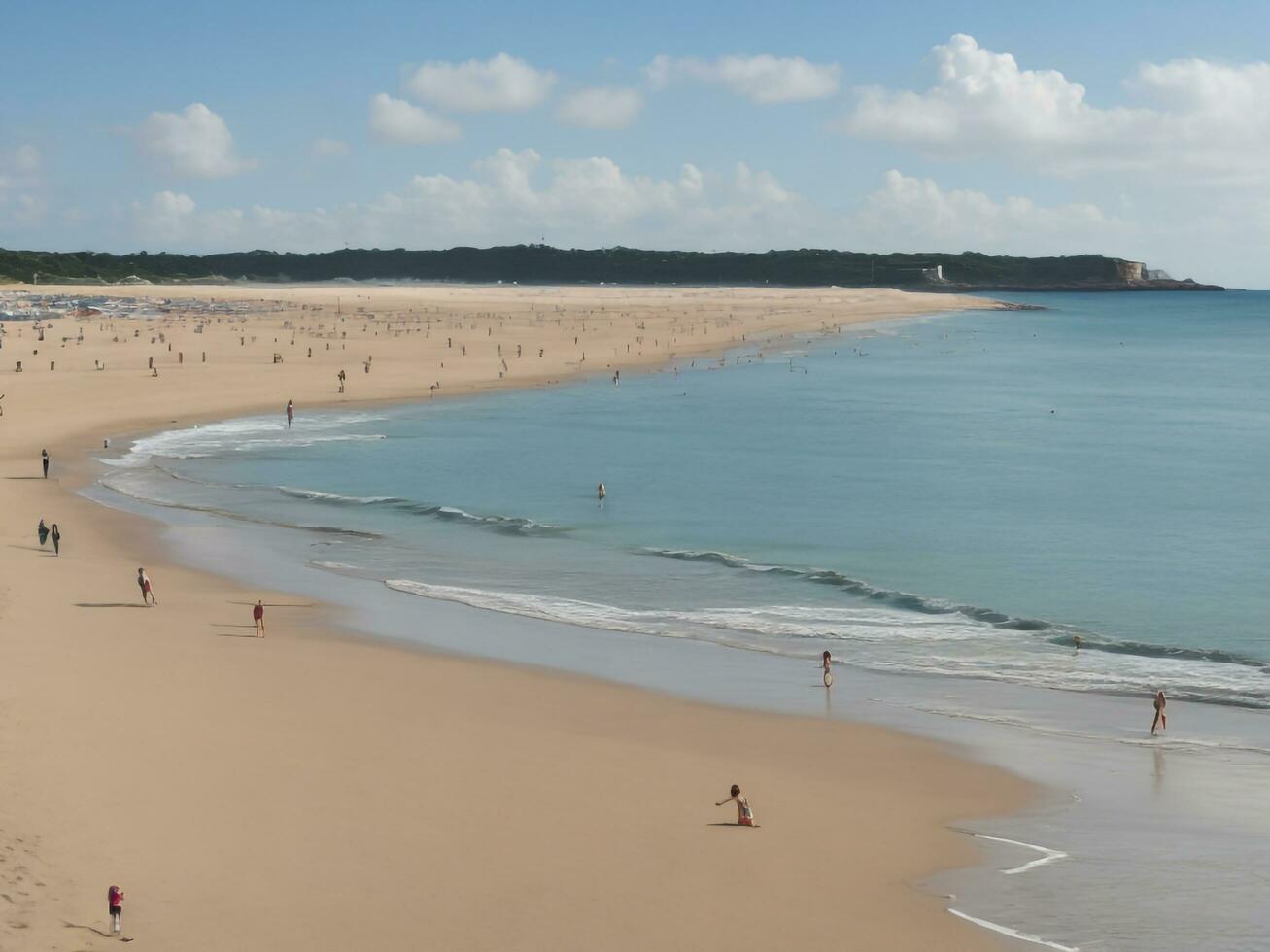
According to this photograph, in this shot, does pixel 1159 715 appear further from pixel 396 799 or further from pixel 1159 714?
pixel 396 799

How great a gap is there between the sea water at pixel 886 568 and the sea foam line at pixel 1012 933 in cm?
9

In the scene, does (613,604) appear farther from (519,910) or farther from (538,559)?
(519,910)

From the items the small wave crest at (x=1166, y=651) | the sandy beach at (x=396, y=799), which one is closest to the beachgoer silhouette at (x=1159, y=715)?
the sandy beach at (x=396, y=799)

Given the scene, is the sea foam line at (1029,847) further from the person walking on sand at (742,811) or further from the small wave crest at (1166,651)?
the small wave crest at (1166,651)

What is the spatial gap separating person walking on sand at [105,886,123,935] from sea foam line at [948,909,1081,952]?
33.0 ft

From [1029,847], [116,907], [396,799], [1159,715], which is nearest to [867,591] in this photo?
[1159,715]

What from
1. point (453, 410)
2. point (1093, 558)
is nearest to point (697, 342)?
point (453, 410)

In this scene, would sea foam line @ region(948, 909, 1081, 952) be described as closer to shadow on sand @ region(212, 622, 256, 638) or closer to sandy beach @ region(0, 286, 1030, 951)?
sandy beach @ region(0, 286, 1030, 951)

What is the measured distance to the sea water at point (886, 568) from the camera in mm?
19219

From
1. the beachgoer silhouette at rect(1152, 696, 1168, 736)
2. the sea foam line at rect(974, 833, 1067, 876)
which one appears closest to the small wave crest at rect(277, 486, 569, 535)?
the beachgoer silhouette at rect(1152, 696, 1168, 736)

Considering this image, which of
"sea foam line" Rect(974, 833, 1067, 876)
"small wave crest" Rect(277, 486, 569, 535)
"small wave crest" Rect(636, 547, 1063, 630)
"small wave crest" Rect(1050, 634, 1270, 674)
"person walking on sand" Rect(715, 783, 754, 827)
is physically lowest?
"sea foam line" Rect(974, 833, 1067, 876)

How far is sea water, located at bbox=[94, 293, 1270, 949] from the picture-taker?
19.2 metres

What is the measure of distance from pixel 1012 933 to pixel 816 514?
1146 inches

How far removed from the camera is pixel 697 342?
122 m
